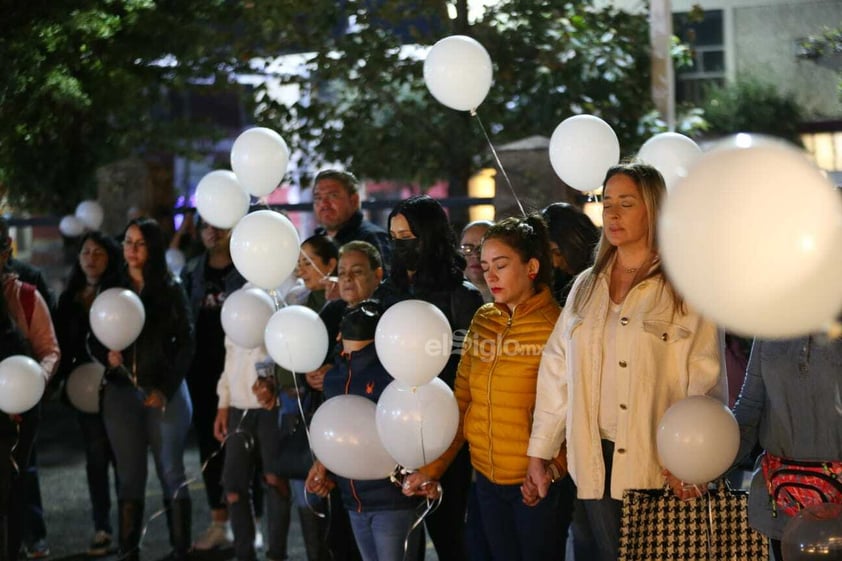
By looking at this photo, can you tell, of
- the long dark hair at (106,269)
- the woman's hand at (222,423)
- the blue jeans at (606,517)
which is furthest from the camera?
the long dark hair at (106,269)

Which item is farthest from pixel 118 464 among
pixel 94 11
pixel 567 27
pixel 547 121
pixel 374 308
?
pixel 567 27

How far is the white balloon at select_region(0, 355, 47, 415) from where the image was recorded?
551 centimetres

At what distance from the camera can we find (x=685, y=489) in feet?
12.5

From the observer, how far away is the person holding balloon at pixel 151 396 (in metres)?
6.08

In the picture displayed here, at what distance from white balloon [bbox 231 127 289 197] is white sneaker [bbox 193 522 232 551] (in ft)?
6.69

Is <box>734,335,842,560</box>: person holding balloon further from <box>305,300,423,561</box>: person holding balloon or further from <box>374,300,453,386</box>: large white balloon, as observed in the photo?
<box>305,300,423,561</box>: person holding balloon

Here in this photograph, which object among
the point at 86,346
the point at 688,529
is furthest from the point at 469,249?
the point at 86,346

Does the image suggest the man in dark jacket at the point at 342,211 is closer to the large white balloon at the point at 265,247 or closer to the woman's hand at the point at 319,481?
the large white balloon at the point at 265,247

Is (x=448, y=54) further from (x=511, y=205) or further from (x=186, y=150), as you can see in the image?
(x=186, y=150)

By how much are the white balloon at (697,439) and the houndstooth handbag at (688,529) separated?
105mm

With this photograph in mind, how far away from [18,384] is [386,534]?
2061 millimetres

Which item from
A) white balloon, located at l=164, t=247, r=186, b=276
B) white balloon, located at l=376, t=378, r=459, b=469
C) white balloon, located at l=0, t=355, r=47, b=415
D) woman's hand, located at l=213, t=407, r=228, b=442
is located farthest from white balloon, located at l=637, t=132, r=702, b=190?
white balloon, located at l=164, t=247, r=186, b=276

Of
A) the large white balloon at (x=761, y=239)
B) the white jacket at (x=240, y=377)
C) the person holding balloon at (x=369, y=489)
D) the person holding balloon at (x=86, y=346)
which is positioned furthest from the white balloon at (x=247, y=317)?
the large white balloon at (x=761, y=239)

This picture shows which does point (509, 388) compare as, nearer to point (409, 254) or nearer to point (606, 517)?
point (606, 517)
